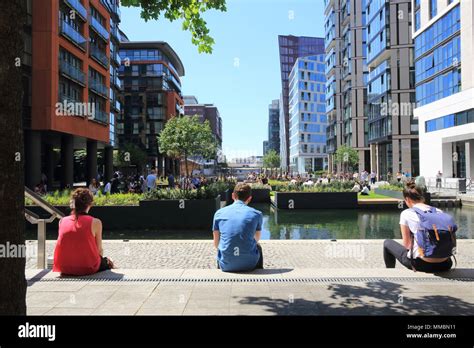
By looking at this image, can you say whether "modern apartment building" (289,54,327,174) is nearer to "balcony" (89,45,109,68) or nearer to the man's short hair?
"balcony" (89,45,109,68)

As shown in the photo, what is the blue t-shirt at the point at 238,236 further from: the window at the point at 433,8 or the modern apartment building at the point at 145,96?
the modern apartment building at the point at 145,96

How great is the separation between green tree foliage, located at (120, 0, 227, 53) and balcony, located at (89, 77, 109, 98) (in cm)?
3412

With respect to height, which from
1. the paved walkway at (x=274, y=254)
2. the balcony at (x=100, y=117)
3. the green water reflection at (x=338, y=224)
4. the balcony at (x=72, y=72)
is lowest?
the green water reflection at (x=338, y=224)

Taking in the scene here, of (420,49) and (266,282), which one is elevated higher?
(420,49)

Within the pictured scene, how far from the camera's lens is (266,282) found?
221 inches

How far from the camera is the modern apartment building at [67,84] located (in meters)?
28.9

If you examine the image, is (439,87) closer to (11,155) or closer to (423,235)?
(423,235)

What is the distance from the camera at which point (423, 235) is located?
5391 millimetres

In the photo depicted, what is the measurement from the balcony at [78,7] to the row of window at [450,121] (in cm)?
3505

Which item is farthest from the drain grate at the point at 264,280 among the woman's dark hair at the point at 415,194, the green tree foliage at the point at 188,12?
the green tree foliage at the point at 188,12

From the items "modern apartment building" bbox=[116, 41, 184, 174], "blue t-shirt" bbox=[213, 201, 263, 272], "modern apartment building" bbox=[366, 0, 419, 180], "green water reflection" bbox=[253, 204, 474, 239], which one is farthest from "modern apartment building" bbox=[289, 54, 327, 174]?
"blue t-shirt" bbox=[213, 201, 263, 272]
